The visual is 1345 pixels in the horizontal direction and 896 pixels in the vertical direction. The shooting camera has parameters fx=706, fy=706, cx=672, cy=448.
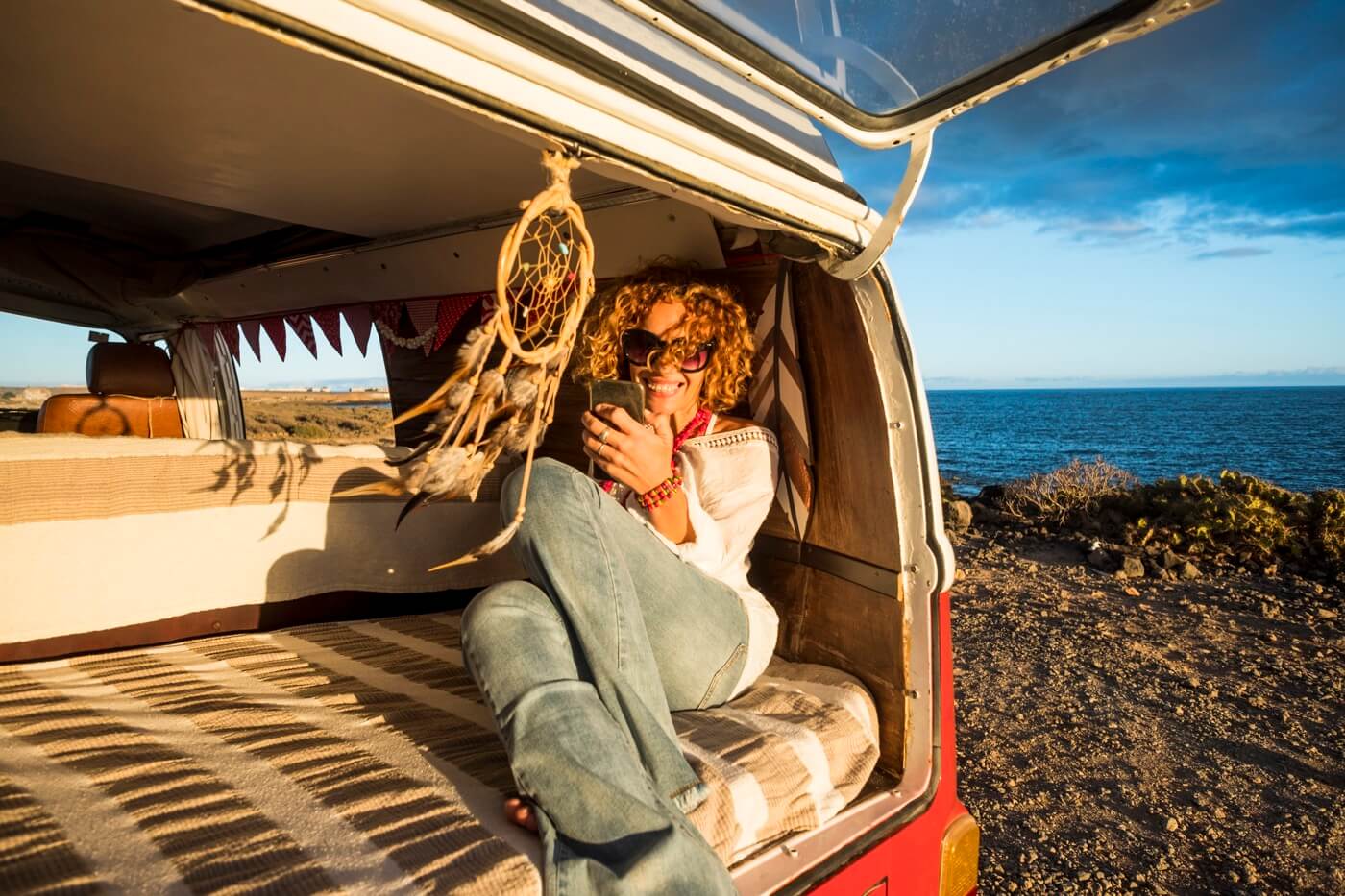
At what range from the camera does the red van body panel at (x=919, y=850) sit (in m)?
1.77

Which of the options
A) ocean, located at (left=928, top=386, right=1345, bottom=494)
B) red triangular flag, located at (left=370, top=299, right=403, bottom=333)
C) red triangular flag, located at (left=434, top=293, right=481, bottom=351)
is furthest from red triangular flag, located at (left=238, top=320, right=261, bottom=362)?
ocean, located at (left=928, top=386, right=1345, bottom=494)

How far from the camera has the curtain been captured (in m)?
5.82

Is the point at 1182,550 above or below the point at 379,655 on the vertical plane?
below

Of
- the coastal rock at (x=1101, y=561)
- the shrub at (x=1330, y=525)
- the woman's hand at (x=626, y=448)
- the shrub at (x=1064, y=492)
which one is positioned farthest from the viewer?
the shrub at (x=1064, y=492)

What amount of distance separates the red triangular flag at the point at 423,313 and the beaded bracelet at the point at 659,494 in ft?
9.22

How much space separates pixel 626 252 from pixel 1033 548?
6.59m

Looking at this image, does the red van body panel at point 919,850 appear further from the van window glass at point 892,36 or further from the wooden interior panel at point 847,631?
the van window glass at point 892,36

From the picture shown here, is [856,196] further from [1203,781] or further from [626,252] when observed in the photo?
[1203,781]

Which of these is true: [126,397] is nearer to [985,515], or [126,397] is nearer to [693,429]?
[693,429]

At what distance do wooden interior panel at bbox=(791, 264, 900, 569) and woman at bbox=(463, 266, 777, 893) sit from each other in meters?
0.21

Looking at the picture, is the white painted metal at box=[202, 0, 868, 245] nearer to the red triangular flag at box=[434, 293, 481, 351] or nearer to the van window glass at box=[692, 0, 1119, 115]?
the van window glass at box=[692, 0, 1119, 115]

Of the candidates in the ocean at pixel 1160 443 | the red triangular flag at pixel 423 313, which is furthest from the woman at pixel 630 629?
the ocean at pixel 1160 443

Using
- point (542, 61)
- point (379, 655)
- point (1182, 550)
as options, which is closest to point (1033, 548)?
point (1182, 550)

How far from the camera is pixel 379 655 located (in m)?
2.66
